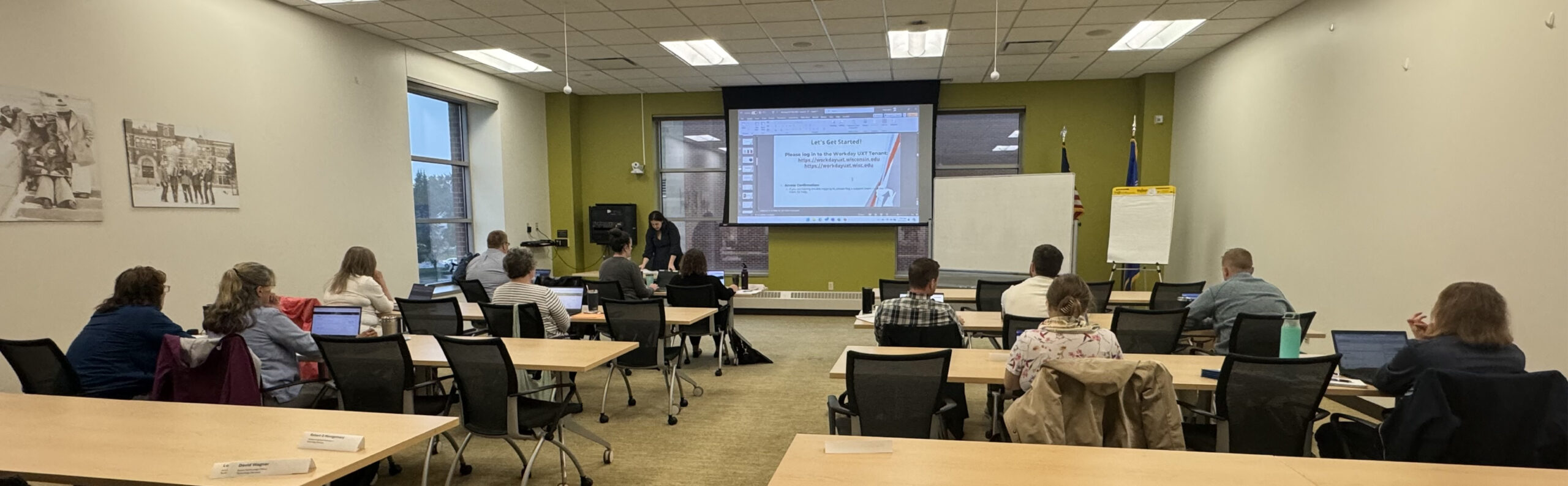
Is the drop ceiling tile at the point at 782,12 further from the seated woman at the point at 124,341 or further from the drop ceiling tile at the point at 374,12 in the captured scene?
the seated woman at the point at 124,341

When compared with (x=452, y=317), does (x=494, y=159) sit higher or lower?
higher

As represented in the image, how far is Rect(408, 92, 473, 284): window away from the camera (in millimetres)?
7215

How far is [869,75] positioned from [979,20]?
7.66ft

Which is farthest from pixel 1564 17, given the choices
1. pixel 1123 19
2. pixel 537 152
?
pixel 537 152

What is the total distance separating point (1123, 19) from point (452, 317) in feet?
18.2

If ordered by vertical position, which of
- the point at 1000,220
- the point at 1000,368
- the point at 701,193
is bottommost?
the point at 1000,368

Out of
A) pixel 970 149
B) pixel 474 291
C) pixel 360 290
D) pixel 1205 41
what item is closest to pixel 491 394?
pixel 360 290

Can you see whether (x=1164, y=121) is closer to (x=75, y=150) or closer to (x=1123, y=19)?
(x=1123, y=19)

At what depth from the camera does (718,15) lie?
5473mm

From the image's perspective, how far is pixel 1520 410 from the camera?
210 centimetres

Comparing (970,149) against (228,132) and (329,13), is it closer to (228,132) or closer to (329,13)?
(329,13)

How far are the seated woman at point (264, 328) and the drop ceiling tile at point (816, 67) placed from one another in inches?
205

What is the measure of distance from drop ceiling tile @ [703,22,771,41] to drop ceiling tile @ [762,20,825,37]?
2.2 inches

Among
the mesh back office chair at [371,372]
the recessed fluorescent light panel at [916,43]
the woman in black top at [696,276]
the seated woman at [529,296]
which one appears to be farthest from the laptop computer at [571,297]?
the recessed fluorescent light panel at [916,43]
